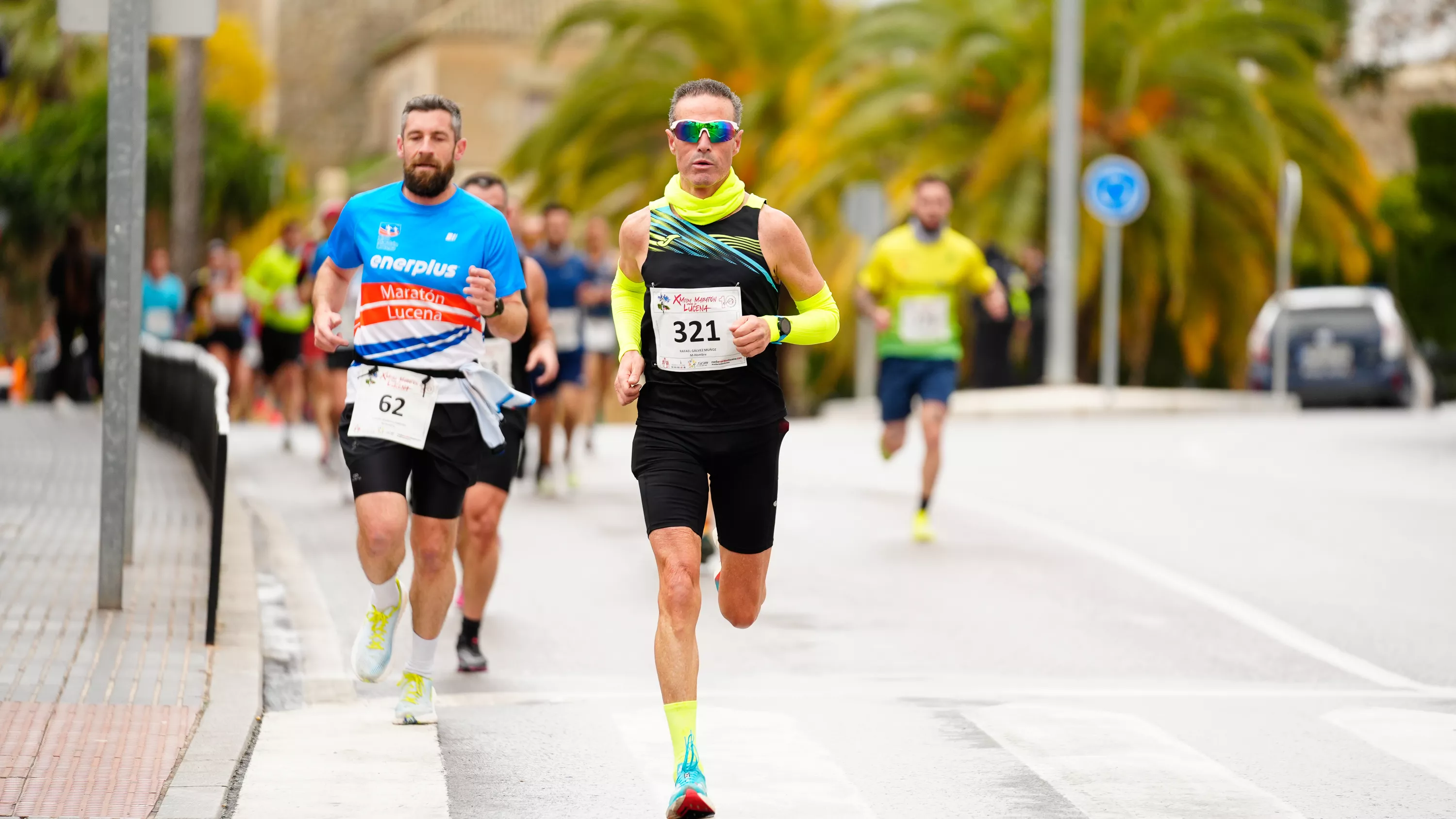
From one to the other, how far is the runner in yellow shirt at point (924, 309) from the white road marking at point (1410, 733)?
205 inches

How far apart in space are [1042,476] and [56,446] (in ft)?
25.4

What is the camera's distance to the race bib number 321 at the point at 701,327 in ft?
22.6

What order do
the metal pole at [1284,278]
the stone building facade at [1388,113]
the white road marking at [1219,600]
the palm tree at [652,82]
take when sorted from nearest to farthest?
1. the white road marking at [1219,600]
2. the metal pole at [1284,278]
3. the palm tree at [652,82]
4. the stone building facade at [1388,113]

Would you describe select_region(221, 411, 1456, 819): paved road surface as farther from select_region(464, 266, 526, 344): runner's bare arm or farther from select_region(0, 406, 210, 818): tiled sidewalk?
select_region(464, 266, 526, 344): runner's bare arm

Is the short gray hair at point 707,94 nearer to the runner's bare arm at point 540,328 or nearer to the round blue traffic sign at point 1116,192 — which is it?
the runner's bare arm at point 540,328

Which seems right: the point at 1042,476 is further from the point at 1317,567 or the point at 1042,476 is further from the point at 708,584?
the point at 708,584

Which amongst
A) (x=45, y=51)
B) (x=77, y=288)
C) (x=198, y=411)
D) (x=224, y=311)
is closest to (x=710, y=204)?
(x=198, y=411)

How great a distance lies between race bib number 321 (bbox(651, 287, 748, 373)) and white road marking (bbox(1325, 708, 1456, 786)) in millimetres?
2560

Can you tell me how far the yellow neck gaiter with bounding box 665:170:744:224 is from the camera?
6945 millimetres

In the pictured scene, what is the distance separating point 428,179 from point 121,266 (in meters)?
2.50

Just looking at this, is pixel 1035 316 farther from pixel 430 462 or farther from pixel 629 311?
pixel 629 311

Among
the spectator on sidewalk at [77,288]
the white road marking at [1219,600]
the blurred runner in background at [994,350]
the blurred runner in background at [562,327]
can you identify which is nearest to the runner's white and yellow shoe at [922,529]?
the white road marking at [1219,600]

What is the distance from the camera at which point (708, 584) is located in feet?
39.3

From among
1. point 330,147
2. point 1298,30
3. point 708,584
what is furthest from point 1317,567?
point 330,147
